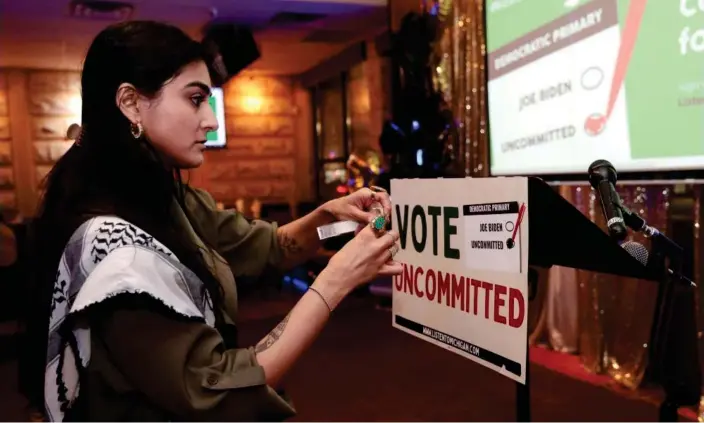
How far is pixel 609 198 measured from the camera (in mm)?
889

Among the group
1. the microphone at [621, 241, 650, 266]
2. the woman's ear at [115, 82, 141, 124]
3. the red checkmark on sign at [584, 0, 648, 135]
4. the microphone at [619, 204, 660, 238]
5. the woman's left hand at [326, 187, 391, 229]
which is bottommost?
the microphone at [621, 241, 650, 266]

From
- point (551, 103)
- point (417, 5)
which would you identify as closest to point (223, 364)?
point (551, 103)

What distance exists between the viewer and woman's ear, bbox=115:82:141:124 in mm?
927

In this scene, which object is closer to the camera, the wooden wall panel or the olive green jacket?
the olive green jacket

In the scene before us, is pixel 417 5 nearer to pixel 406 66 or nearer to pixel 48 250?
pixel 406 66

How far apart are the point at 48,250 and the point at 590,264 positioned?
834 mm

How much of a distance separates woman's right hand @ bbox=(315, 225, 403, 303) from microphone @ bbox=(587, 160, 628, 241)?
0.33 meters

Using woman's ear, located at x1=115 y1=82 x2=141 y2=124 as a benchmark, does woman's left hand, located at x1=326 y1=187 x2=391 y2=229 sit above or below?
below

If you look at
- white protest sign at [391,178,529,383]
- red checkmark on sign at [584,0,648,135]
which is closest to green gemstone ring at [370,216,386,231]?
white protest sign at [391,178,529,383]

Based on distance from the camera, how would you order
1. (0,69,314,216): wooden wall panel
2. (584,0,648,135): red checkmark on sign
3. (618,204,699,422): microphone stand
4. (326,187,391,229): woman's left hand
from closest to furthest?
(618,204,699,422): microphone stand < (326,187,391,229): woman's left hand < (584,0,648,135): red checkmark on sign < (0,69,314,216): wooden wall panel

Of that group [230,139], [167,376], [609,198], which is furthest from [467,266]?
[230,139]

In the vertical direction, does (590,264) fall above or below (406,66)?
below

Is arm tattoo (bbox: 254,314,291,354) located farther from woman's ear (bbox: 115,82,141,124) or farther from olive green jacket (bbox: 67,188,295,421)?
woman's ear (bbox: 115,82,141,124)

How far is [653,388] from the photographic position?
2.63m
